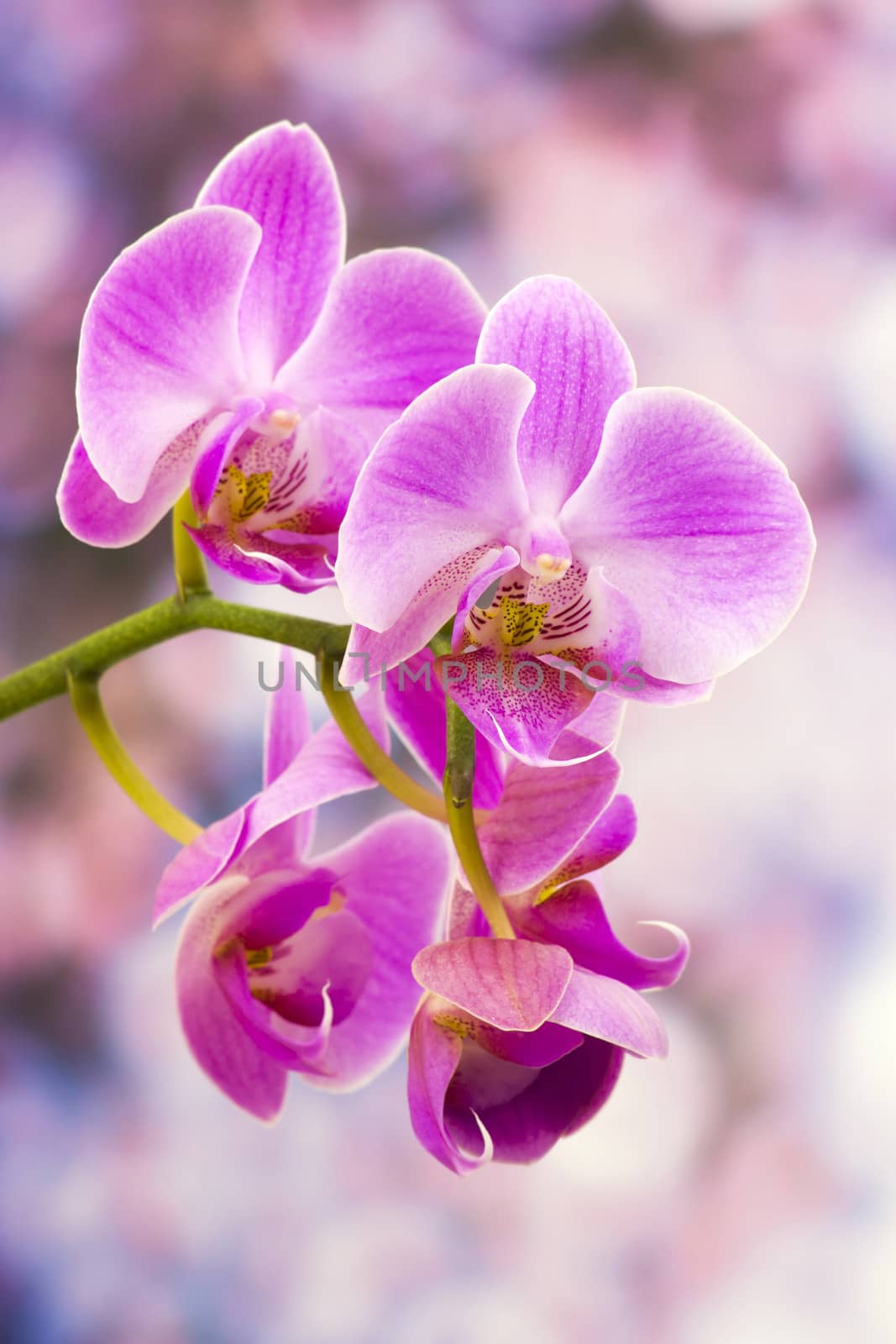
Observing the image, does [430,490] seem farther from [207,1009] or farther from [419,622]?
[207,1009]

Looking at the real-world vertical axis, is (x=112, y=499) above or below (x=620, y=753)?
above

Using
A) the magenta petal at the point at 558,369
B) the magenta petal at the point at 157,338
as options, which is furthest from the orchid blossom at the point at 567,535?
the magenta petal at the point at 157,338

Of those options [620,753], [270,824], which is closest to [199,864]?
[270,824]

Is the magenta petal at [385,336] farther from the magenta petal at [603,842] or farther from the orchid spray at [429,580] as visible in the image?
the magenta petal at [603,842]

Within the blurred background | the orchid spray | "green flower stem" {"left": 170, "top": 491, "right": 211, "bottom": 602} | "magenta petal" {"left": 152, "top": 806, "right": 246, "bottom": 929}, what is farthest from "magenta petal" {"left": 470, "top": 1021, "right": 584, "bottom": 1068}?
the blurred background

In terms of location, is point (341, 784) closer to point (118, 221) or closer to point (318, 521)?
point (318, 521)

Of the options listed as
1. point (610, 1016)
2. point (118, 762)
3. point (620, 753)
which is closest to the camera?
point (610, 1016)

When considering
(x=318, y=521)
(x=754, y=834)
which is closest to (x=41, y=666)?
(x=318, y=521)
